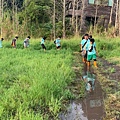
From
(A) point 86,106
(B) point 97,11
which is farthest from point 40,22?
(A) point 86,106

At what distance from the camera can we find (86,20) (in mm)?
25453

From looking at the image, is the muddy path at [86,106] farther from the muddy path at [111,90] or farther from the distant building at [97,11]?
the distant building at [97,11]

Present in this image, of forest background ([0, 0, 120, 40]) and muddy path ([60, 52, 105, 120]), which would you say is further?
forest background ([0, 0, 120, 40])

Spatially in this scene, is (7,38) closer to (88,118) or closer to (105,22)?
(105,22)

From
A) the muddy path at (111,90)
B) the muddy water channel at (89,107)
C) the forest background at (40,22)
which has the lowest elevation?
the muddy water channel at (89,107)

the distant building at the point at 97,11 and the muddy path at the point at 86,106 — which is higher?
the distant building at the point at 97,11

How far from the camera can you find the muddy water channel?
16.9 feet

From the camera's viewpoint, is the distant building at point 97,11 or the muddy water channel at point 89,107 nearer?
the muddy water channel at point 89,107

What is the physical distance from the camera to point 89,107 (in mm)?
5734

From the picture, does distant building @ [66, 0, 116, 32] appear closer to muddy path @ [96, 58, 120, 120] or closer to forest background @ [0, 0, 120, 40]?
forest background @ [0, 0, 120, 40]

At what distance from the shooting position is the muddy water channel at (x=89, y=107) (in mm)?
5152

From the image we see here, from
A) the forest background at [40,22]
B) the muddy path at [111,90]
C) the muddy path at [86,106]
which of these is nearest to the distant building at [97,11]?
the forest background at [40,22]

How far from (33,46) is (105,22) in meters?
9.38

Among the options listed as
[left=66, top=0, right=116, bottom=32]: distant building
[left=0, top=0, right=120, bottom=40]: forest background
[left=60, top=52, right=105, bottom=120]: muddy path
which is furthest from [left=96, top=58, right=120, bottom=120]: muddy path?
[left=66, top=0, right=116, bottom=32]: distant building
